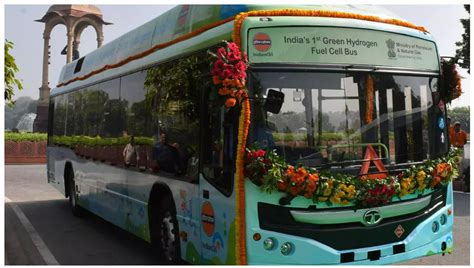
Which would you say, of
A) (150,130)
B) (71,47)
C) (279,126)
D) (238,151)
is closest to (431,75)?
(279,126)

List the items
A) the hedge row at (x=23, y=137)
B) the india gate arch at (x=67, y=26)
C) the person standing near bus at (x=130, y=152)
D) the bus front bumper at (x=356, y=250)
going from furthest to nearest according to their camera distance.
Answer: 1. the india gate arch at (x=67, y=26)
2. the hedge row at (x=23, y=137)
3. the person standing near bus at (x=130, y=152)
4. the bus front bumper at (x=356, y=250)

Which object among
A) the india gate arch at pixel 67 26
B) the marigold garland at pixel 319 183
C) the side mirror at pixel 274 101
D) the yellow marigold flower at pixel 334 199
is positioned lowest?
the yellow marigold flower at pixel 334 199

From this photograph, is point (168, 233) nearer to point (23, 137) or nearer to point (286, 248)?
point (286, 248)

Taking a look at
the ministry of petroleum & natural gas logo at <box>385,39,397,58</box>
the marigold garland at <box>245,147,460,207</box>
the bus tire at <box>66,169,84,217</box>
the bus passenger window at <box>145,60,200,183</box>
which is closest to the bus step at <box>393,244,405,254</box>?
the marigold garland at <box>245,147,460,207</box>

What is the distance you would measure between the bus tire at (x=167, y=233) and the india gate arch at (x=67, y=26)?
34158 mm

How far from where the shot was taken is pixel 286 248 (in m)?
4.75

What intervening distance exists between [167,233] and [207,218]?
120cm

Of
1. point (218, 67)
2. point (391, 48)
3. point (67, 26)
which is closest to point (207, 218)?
point (218, 67)

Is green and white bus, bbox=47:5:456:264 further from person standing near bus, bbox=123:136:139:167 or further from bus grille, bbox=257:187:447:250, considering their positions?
person standing near bus, bbox=123:136:139:167

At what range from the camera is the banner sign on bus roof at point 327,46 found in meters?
4.88

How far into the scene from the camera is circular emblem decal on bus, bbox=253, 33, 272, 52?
4.87 meters

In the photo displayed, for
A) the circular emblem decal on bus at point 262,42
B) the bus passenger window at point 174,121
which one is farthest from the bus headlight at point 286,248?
the circular emblem decal on bus at point 262,42

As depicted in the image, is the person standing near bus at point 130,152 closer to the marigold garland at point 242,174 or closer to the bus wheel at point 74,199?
the marigold garland at point 242,174

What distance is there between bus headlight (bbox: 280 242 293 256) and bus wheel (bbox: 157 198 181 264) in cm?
169
